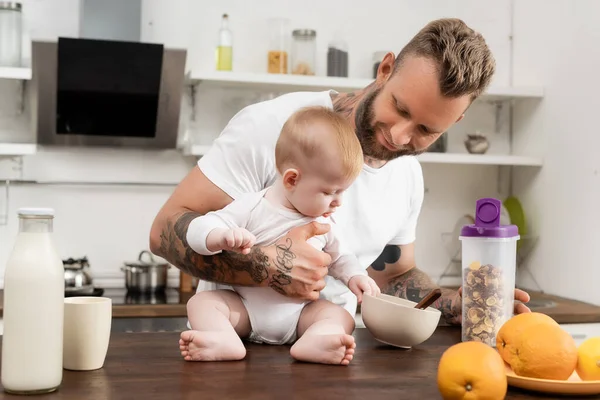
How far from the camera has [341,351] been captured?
118cm

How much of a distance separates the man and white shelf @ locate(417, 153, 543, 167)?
1622mm

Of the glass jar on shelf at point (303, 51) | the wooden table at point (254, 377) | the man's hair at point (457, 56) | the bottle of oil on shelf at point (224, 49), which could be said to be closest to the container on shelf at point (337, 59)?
the glass jar on shelf at point (303, 51)

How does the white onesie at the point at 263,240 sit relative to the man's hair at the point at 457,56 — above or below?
below

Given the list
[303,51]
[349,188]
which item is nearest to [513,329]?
[349,188]

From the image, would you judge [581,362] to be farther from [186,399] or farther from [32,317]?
[32,317]

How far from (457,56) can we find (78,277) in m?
1.97

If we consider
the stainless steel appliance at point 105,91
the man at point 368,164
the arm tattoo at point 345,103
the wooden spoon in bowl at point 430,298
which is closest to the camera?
the wooden spoon in bowl at point 430,298

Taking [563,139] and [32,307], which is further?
[563,139]

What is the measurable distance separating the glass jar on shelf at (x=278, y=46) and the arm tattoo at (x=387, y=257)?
5.36 feet

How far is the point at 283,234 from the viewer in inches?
53.4

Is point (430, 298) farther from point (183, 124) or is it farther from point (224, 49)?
point (183, 124)

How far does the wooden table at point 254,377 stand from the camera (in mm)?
994

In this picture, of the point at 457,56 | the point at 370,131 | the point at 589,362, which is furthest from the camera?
the point at 370,131

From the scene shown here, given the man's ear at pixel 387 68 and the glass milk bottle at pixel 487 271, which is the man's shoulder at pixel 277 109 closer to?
the man's ear at pixel 387 68
